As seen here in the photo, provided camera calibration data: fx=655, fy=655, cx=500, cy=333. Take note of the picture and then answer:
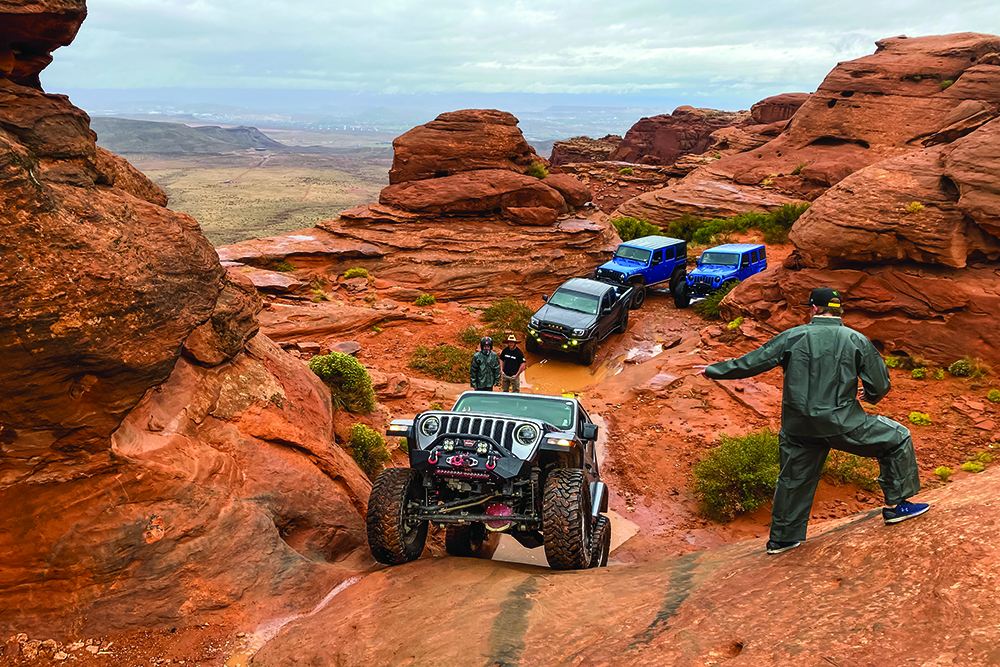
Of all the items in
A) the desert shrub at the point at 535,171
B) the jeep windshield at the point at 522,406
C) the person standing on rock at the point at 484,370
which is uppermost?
the desert shrub at the point at 535,171

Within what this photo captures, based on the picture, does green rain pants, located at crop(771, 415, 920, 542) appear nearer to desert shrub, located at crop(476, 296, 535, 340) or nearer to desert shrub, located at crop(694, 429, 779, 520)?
desert shrub, located at crop(694, 429, 779, 520)

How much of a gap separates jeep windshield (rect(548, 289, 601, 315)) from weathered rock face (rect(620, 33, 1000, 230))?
61.6 ft

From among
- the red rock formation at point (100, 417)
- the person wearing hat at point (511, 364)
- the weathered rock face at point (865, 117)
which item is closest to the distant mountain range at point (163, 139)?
the weathered rock face at point (865, 117)

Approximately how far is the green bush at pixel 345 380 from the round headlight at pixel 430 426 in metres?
4.55

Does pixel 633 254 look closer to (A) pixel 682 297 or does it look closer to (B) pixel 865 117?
(A) pixel 682 297

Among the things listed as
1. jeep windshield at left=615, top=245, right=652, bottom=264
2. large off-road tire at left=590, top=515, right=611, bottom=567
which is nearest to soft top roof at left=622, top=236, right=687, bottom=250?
jeep windshield at left=615, top=245, right=652, bottom=264

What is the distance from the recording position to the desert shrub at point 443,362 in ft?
50.0

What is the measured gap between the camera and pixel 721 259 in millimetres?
21578

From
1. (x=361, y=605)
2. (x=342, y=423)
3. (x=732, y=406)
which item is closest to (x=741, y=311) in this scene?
(x=732, y=406)

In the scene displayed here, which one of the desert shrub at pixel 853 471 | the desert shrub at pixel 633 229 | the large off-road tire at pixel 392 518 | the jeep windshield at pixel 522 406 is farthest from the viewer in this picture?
the desert shrub at pixel 633 229

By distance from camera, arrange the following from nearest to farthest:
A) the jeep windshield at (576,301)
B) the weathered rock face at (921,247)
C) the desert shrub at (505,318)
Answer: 1. the weathered rock face at (921,247)
2. the jeep windshield at (576,301)
3. the desert shrub at (505,318)

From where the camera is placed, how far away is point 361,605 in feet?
17.9

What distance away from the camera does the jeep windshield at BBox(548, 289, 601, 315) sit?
17.0 metres

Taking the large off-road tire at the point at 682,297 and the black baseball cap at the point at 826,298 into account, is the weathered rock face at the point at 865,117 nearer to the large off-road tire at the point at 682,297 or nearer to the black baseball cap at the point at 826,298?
the large off-road tire at the point at 682,297
